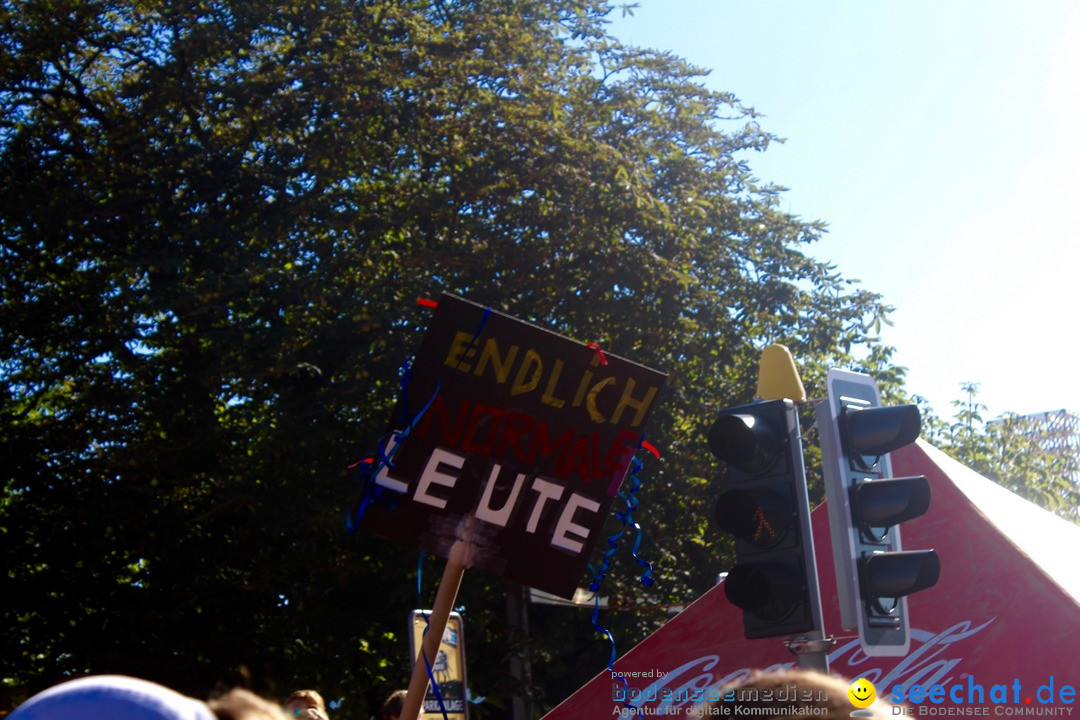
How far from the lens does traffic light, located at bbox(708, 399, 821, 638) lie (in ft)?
19.5

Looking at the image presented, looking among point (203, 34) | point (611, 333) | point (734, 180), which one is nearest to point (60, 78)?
point (203, 34)

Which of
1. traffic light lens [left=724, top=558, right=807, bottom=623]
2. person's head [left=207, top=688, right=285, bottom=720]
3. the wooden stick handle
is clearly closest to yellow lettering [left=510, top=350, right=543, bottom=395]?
the wooden stick handle

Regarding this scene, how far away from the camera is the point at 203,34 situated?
607 inches

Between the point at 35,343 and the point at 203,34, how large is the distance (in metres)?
4.63

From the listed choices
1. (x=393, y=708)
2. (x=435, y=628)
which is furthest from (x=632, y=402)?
(x=393, y=708)

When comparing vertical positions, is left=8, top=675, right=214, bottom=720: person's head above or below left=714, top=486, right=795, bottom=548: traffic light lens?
below

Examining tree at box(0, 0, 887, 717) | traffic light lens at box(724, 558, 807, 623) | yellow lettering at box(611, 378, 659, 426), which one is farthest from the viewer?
tree at box(0, 0, 887, 717)

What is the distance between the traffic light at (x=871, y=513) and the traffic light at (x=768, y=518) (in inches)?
8.0

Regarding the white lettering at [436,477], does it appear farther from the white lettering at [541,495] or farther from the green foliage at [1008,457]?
the green foliage at [1008,457]

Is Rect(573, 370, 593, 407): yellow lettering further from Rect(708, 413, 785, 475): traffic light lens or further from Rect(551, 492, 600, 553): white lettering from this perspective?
Rect(708, 413, 785, 475): traffic light lens

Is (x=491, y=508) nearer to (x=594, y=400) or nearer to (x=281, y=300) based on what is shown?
(x=594, y=400)

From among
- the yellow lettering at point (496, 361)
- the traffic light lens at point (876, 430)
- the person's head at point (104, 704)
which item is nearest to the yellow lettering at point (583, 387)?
the yellow lettering at point (496, 361)

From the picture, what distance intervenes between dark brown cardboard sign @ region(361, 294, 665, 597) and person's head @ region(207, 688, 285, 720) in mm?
2333

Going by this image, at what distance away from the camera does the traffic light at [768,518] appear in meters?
5.93
